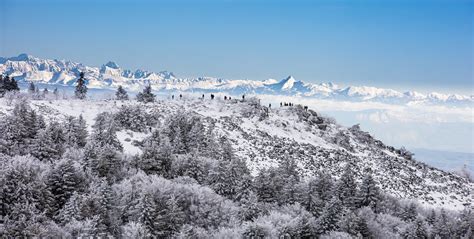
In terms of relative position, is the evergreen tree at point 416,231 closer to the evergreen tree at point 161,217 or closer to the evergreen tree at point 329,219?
the evergreen tree at point 329,219

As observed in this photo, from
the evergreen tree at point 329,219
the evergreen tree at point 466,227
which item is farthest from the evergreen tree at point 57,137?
the evergreen tree at point 466,227

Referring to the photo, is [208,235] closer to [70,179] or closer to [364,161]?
[70,179]

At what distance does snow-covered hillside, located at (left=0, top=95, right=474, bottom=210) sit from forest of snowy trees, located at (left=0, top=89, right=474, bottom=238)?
1272cm

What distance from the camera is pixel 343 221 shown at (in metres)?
45.4

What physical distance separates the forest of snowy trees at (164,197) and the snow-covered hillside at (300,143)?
41.7 ft

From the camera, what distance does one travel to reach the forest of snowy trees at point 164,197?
120ft

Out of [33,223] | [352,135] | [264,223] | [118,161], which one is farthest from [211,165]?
[352,135]

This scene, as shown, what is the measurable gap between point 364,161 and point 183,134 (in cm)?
4502

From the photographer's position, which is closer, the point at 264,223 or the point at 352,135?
the point at 264,223

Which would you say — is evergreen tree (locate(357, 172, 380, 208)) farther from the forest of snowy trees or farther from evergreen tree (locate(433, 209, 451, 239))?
evergreen tree (locate(433, 209, 451, 239))

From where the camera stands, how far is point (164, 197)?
1667 inches

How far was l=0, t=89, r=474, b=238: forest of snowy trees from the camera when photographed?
36.7m

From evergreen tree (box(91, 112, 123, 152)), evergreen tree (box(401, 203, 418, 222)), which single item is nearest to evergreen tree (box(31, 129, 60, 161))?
evergreen tree (box(91, 112, 123, 152))

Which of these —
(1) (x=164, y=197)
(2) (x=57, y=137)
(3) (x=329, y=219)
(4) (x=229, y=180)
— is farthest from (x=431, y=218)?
(2) (x=57, y=137)
